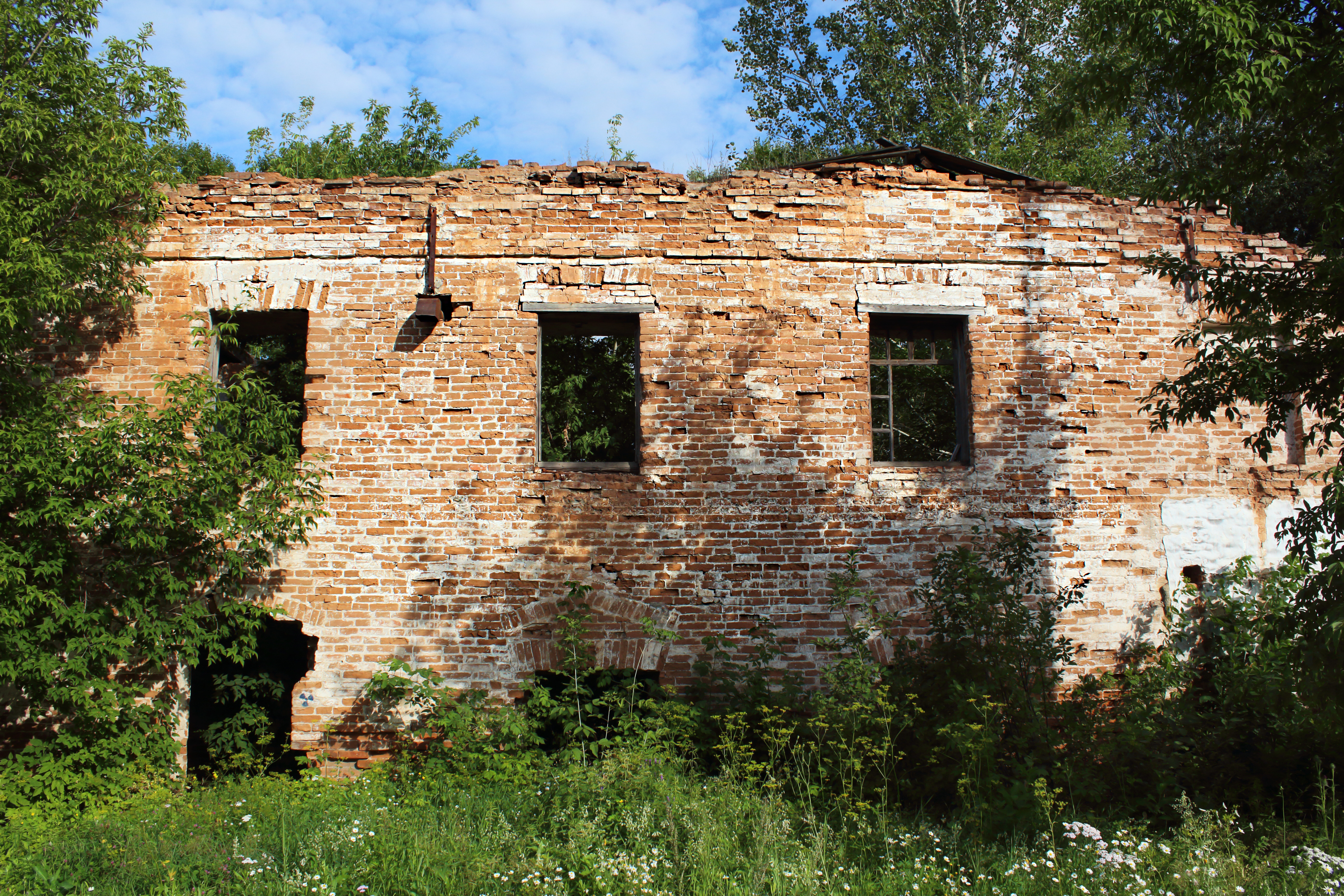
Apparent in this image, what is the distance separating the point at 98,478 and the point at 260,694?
8.36ft

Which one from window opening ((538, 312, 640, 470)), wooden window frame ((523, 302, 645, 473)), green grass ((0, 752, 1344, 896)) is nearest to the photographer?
green grass ((0, 752, 1344, 896))

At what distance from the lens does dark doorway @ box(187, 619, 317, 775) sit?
669cm

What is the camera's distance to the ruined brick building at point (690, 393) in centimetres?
638

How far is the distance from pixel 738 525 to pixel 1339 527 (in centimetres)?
386

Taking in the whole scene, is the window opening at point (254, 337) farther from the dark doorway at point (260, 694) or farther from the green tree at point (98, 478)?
the dark doorway at point (260, 694)

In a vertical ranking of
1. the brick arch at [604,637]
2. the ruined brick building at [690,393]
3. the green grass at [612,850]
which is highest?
the ruined brick building at [690,393]

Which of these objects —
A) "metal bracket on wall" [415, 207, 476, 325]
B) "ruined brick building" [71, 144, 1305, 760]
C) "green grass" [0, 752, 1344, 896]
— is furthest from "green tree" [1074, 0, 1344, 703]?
"metal bracket on wall" [415, 207, 476, 325]

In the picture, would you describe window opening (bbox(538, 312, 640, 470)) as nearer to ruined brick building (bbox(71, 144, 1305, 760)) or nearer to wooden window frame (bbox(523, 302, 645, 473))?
wooden window frame (bbox(523, 302, 645, 473))

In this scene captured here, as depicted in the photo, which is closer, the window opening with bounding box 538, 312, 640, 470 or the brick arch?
the brick arch

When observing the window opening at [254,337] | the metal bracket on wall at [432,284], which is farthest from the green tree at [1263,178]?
the window opening at [254,337]

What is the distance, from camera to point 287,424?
6.10 m

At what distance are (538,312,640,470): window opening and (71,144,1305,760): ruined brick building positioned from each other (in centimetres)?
558

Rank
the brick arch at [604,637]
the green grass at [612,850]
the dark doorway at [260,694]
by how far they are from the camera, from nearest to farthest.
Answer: the green grass at [612,850] < the brick arch at [604,637] < the dark doorway at [260,694]

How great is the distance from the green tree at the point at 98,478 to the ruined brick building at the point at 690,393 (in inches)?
21.0
